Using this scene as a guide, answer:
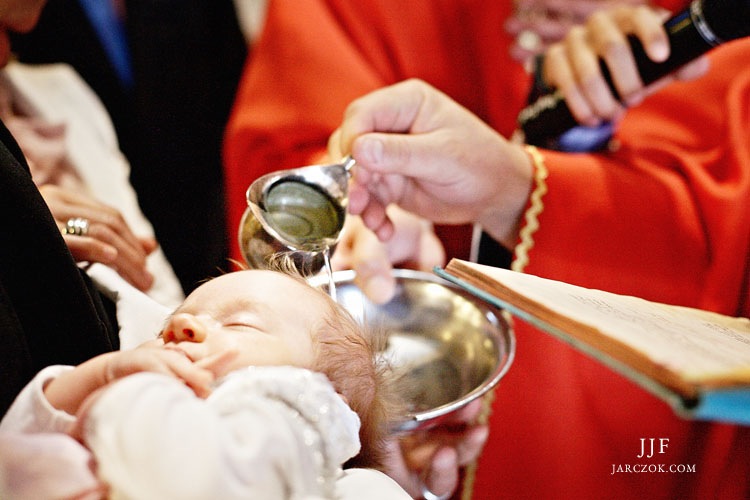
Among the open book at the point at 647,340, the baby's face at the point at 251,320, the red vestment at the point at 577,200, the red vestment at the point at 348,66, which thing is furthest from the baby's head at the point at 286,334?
the red vestment at the point at 348,66

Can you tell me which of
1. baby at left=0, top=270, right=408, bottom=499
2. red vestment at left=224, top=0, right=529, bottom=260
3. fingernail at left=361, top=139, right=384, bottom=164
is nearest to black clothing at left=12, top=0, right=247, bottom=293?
red vestment at left=224, top=0, right=529, bottom=260

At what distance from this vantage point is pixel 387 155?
61cm

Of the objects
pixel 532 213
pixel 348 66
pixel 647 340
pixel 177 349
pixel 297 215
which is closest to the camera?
pixel 647 340

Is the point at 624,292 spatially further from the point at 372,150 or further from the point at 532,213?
the point at 372,150

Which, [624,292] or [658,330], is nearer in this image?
[658,330]

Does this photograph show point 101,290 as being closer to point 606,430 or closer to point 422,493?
point 422,493

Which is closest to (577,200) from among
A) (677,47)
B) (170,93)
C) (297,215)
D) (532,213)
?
(532,213)

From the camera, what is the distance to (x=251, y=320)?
1.42 ft

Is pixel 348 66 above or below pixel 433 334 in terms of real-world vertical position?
above

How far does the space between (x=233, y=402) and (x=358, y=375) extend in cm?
13

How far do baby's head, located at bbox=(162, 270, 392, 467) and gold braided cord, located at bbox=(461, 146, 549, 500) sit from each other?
19cm

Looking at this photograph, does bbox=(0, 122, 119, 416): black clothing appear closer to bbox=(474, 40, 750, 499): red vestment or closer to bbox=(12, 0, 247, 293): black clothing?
bbox=(474, 40, 750, 499): red vestment

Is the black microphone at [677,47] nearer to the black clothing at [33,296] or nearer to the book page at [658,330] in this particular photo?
the book page at [658,330]

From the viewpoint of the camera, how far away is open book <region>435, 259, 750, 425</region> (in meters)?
0.24
